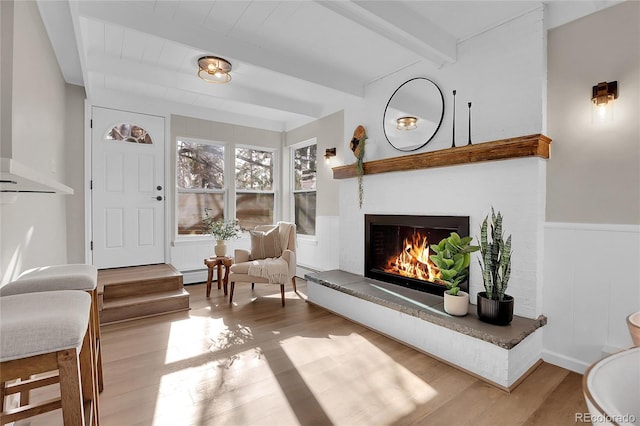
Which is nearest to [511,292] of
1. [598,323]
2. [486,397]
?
[598,323]

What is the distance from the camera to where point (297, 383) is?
1889 millimetres

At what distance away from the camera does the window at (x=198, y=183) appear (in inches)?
172

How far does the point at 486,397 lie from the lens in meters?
1.76

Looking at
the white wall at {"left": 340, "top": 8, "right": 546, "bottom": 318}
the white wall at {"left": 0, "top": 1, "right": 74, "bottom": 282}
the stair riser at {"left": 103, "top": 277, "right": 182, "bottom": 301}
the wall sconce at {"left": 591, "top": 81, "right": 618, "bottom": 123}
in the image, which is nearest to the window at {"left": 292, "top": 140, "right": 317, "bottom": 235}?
the white wall at {"left": 340, "top": 8, "right": 546, "bottom": 318}

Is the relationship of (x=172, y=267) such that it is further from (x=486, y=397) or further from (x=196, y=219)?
(x=486, y=397)

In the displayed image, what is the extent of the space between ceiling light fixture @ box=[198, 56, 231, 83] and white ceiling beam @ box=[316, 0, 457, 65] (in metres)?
1.36

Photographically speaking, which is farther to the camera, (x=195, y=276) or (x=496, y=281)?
(x=195, y=276)

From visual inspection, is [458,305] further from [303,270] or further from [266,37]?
[303,270]

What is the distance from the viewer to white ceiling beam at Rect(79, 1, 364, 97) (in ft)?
6.80

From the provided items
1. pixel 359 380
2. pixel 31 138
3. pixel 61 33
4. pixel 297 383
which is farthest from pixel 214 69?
Result: pixel 359 380

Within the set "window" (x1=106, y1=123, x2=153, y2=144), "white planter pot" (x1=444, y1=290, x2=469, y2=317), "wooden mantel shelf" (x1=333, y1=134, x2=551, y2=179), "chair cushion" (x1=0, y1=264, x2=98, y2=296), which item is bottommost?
"white planter pot" (x1=444, y1=290, x2=469, y2=317)

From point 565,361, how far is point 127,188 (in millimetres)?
4653

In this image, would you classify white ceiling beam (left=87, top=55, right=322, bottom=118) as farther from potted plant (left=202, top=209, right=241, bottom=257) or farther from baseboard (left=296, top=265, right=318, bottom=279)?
baseboard (left=296, top=265, right=318, bottom=279)

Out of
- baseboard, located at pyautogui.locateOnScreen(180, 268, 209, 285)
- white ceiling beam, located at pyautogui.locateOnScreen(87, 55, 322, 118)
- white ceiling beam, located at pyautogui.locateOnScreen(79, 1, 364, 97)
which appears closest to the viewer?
white ceiling beam, located at pyautogui.locateOnScreen(79, 1, 364, 97)
